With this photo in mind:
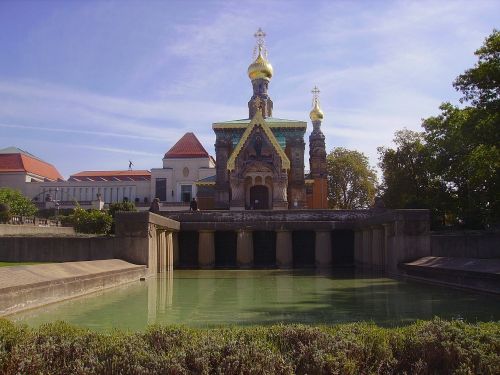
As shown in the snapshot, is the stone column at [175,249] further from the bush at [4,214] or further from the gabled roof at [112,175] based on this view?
the gabled roof at [112,175]

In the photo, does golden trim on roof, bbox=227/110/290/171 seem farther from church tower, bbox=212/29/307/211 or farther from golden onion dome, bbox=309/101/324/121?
golden onion dome, bbox=309/101/324/121

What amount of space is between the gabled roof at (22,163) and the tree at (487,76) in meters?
79.9

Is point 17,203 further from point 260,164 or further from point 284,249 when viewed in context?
point 284,249

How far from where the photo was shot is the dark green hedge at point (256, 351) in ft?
22.1

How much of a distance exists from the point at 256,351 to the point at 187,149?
283ft

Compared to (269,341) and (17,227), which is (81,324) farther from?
(17,227)

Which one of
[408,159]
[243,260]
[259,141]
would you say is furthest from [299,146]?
[243,260]

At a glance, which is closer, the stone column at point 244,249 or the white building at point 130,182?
the stone column at point 244,249

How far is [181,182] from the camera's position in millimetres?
88188

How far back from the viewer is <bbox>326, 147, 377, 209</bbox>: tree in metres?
81.6

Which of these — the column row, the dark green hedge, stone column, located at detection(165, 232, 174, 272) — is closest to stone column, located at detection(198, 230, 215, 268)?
the column row

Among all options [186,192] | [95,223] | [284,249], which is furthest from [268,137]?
[186,192]

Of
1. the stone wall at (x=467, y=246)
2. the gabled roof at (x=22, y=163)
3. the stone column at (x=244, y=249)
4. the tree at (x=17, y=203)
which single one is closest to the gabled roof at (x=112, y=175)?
the gabled roof at (x=22, y=163)

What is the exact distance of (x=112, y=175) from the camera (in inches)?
3971
